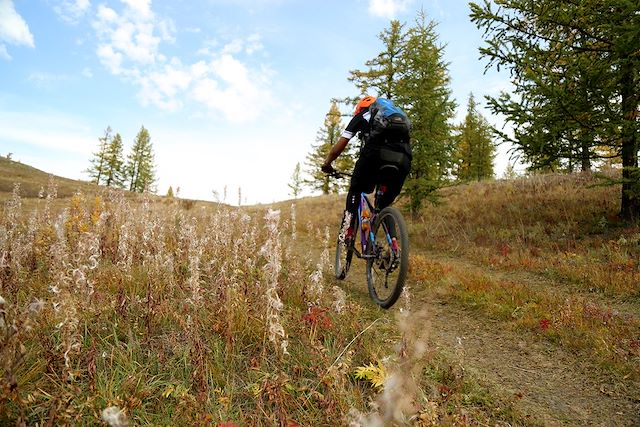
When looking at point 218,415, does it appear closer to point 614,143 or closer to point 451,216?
point 614,143

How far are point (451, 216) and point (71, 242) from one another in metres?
11.3

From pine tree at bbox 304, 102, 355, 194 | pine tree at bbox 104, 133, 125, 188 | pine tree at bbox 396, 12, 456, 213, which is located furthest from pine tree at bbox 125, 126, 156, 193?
pine tree at bbox 396, 12, 456, 213

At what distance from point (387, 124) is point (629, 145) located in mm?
7553

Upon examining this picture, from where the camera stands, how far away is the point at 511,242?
9094 mm

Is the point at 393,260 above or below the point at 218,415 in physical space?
above

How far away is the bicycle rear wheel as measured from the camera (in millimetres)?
5878

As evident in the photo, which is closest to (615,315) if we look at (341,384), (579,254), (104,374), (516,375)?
(516,375)

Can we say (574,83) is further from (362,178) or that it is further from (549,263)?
(362,178)

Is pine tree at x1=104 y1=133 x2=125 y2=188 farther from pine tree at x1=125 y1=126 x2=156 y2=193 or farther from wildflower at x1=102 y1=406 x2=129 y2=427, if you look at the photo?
wildflower at x1=102 y1=406 x2=129 y2=427

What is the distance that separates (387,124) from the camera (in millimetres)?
4801

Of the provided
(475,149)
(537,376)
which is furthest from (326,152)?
(537,376)

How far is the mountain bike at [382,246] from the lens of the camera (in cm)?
452

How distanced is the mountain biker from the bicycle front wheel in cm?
41

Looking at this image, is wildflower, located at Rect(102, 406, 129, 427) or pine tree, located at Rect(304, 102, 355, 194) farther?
pine tree, located at Rect(304, 102, 355, 194)
